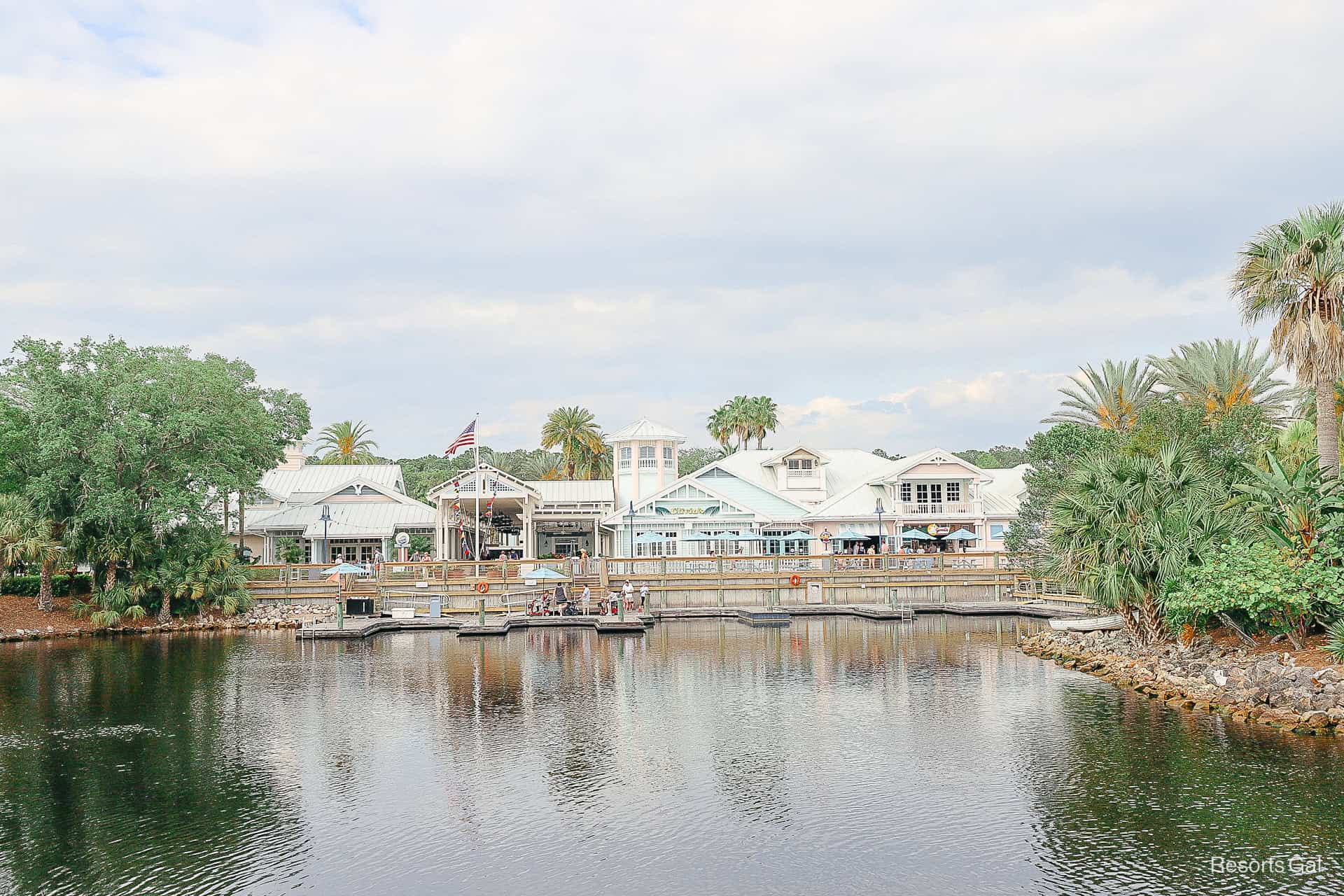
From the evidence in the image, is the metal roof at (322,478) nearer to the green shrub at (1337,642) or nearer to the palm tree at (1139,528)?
the palm tree at (1139,528)

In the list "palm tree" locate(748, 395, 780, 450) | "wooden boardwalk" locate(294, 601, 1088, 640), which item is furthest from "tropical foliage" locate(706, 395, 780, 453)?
"wooden boardwalk" locate(294, 601, 1088, 640)

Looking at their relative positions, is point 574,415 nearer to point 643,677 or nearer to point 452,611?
point 452,611

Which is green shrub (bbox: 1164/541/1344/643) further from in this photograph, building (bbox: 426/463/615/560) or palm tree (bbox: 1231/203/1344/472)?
building (bbox: 426/463/615/560)

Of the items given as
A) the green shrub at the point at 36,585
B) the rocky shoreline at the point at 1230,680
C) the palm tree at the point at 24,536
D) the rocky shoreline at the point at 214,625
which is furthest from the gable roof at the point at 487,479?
the rocky shoreline at the point at 1230,680

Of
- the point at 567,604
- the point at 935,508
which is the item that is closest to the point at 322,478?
the point at 567,604

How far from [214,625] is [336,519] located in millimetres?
13849

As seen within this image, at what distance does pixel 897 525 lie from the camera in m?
61.0

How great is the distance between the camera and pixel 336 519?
58.7 metres

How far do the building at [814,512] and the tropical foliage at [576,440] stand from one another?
2017 cm

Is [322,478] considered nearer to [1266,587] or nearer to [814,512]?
[814,512]

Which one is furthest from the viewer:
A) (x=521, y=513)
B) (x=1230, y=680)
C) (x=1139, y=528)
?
(x=521, y=513)

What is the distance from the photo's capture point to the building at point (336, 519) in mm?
57406

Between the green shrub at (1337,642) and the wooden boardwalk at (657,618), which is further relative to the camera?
the wooden boardwalk at (657,618)

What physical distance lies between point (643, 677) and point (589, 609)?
16.3m
